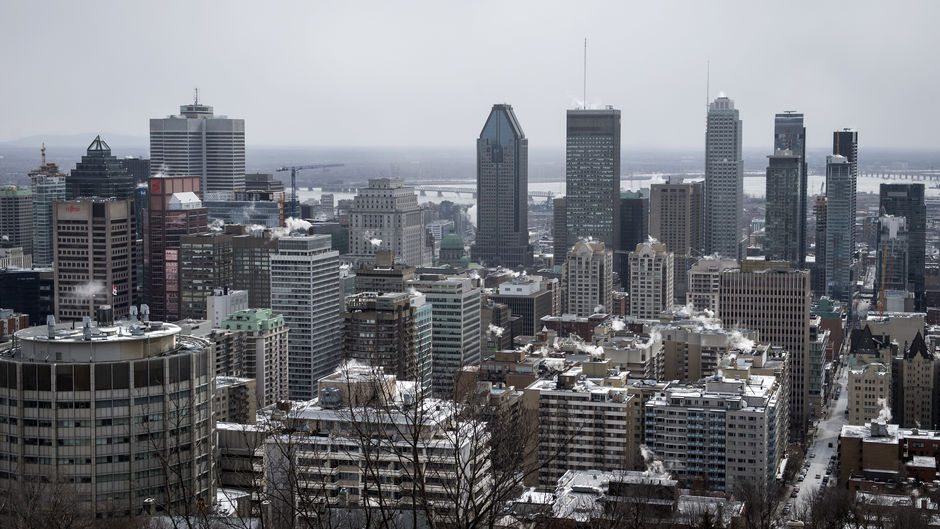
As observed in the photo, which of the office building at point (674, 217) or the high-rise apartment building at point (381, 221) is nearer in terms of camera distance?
the high-rise apartment building at point (381, 221)

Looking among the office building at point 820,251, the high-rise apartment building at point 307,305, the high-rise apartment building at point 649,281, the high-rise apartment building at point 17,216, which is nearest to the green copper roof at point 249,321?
the high-rise apartment building at point 307,305

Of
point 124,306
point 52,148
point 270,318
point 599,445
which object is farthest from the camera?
point 52,148

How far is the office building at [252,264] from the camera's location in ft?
135

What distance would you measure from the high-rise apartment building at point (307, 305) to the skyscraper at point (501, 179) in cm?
3584

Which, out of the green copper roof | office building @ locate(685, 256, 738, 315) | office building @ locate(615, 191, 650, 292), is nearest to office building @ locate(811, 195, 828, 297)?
office building @ locate(685, 256, 738, 315)

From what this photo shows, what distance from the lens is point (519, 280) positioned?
1973 inches

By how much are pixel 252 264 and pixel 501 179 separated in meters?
35.9

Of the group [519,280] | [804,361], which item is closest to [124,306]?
[519,280]

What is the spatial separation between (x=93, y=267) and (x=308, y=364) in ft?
29.1

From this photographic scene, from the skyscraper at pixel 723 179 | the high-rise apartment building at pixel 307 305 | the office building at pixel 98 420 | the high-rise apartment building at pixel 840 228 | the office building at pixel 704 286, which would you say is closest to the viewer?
the office building at pixel 98 420

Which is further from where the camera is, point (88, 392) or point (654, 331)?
point (654, 331)

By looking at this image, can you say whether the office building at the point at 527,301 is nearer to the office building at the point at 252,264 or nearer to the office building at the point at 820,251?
the office building at the point at 252,264

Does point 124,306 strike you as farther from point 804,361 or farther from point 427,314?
point 804,361

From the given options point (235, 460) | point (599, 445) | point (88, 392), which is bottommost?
point (599, 445)
